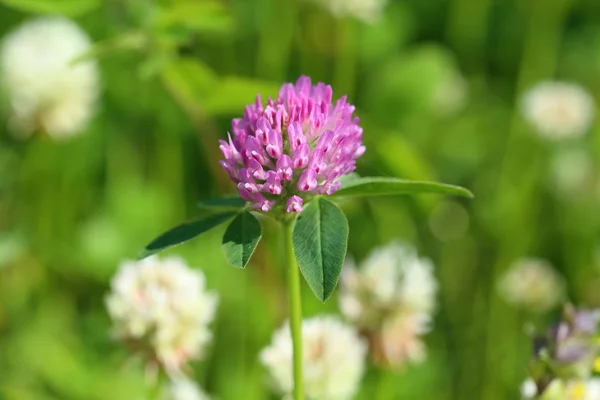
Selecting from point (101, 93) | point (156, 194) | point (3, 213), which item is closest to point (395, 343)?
point (156, 194)

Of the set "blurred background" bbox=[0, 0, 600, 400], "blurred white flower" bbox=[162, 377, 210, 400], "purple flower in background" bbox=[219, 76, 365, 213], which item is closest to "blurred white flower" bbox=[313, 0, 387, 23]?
"blurred background" bbox=[0, 0, 600, 400]

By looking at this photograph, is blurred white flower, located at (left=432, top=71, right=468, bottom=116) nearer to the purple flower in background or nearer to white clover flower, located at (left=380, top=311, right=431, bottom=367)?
white clover flower, located at (left=380, top=311, right=431, bottom=367)

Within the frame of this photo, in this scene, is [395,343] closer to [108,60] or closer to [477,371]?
[477,371]

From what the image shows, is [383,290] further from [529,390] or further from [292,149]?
[292,149]

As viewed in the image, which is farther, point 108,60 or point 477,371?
point 108,60

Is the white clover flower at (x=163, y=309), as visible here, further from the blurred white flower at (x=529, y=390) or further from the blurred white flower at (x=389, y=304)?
the blurred white flower at (x=529, y=390)

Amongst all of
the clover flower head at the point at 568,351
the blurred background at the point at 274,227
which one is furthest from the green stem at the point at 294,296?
the blurred background at the point at 274,227

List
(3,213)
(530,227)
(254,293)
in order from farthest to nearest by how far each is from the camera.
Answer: (530,227) < (3,213) < (254,293)
